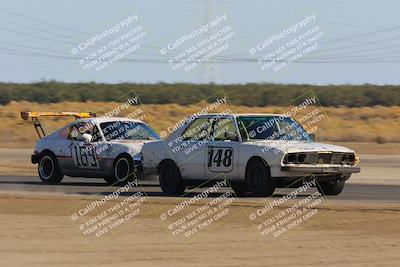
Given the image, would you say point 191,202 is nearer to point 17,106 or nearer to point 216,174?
point 216,174

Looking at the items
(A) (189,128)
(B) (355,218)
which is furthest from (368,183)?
(B) (355,218)

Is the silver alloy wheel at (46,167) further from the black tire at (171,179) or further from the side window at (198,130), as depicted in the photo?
the side window at (198,130)

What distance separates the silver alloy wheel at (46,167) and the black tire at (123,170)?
78.9 inches

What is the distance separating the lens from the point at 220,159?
21.1 metres

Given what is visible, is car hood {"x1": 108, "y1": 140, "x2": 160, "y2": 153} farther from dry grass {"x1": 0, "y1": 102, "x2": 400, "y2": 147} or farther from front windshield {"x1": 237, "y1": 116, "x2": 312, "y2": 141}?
dry grass {"x1": 0, "y1": 102, "x2": 400, "y2": 147}

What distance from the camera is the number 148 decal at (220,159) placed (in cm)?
2095

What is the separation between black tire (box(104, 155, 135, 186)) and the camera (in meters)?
23.9

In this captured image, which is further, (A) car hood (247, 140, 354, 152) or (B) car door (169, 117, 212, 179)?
(B) car door (169, 117, 212, 179)

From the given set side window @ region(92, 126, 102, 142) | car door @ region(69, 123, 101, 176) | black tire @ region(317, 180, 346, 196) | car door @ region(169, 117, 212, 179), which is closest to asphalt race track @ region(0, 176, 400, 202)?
black tire @ region(317, 180, 346, 196)

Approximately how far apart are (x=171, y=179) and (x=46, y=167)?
466cm

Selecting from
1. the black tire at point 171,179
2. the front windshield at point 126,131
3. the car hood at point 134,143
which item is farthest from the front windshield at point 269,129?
the front windshield at point 126,131

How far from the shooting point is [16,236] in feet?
47.8

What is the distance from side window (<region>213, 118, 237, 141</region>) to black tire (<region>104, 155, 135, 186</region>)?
3076 mm

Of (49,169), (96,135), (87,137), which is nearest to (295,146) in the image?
(87,137)
